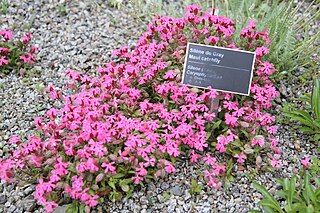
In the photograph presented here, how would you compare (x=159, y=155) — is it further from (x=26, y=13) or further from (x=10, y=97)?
(x=26, y=13)

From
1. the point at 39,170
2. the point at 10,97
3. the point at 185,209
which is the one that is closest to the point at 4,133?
the point at 10,97

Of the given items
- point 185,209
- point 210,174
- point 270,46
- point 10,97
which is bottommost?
point 185,209

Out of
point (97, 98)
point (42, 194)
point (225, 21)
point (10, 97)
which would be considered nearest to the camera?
point (42, 194)

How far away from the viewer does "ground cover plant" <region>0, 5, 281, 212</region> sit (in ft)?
7.47

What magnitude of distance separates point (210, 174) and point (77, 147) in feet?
2.65

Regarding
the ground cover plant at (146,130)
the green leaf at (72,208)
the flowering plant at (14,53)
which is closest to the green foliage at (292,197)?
the ground cover plant at (146,130)

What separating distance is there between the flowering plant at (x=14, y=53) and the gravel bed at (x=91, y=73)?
9 cm

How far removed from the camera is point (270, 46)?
10.3ft

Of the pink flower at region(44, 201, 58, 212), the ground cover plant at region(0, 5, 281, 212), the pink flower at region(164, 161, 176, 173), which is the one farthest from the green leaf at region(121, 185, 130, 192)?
the pink flower at region(44, 201, 58, 212)

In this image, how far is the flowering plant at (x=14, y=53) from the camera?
3303 millimetres

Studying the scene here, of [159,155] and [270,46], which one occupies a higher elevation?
[270,46]

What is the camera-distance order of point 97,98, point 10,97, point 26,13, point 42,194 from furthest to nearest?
1. point 26,13
2. point 10,97
3. point 97,98
4. point 42,194

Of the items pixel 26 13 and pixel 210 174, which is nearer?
pixel 210 174

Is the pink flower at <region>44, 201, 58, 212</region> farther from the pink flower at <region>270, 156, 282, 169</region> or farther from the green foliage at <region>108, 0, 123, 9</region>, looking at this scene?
the green foliage at <region>108, 0, 123, 9</region>
